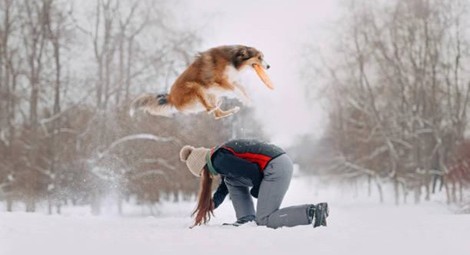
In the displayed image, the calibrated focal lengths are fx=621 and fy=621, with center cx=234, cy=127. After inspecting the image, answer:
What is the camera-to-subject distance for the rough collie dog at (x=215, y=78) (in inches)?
95.4

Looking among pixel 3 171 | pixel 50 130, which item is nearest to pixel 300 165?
pixel 50 130

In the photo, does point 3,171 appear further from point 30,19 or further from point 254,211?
point 254,211

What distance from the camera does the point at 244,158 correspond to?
7.51 feet

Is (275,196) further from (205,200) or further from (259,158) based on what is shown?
(205,200)

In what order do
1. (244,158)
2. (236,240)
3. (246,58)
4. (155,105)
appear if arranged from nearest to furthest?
(236,240)
(244,158)
(246,58)
(155,105)

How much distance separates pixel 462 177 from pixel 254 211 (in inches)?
299

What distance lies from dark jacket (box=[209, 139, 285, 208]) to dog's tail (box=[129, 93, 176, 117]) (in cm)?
39

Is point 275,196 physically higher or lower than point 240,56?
lower

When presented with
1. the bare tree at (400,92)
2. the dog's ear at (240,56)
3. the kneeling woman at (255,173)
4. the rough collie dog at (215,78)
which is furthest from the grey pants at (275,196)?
the bare tree at (400,92)

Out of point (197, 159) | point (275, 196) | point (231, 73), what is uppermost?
point (231, 73)

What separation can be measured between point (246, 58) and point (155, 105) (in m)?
0.50

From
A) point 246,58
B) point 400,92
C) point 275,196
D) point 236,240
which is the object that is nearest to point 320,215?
point 275,196

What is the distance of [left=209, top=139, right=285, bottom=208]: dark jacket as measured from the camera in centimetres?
228

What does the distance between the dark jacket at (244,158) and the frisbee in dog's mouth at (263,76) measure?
218mm
